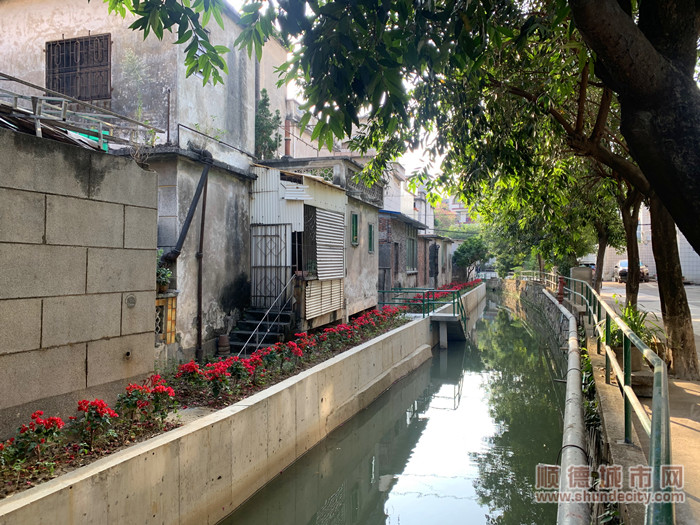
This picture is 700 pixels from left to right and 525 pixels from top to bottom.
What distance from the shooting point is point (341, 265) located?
42.8 feet

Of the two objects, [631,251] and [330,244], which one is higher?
[330,244]

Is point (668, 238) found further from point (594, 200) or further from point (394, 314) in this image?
point (394, 314)

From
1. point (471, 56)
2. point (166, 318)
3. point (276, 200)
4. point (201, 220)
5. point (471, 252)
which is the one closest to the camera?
point (471, 56)

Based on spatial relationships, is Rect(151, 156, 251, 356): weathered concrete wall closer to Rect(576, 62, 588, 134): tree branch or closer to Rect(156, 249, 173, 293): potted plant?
Rect(156, 249, 173, 293): potted plant

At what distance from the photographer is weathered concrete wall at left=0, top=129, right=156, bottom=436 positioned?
14.8 feet

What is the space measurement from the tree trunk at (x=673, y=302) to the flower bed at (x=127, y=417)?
5502 mm

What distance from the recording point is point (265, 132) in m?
16.0

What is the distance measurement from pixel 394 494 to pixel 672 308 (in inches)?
187

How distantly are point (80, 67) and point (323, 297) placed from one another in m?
6.71

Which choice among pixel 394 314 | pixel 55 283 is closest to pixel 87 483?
pixel 55 283

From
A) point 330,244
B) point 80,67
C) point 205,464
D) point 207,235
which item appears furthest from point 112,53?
point 205,464

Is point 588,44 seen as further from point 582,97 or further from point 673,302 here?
point 673,302

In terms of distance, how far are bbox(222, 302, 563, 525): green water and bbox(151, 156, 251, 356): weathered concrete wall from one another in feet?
10.4

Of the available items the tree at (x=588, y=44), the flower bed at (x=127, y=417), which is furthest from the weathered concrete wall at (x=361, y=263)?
the tree at (x=588, y=44)
